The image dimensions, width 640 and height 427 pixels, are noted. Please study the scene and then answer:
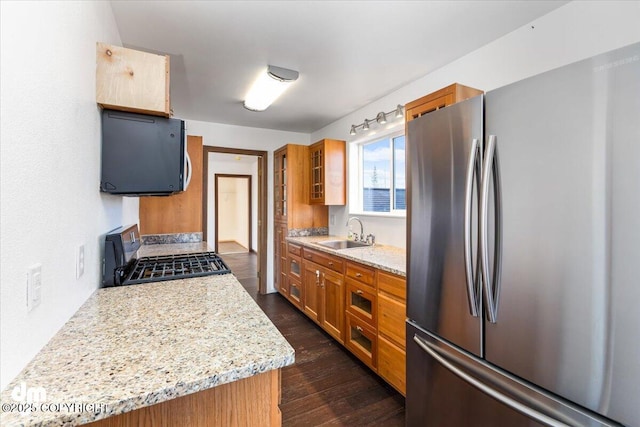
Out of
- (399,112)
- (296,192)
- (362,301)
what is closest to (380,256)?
(362,301)

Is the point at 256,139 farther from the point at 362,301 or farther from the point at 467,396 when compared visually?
the point at 467,396

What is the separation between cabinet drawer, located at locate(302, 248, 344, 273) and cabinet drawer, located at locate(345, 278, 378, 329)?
0.17 meters

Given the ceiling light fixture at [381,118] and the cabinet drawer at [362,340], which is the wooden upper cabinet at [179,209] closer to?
the ceiling light fixture at [381,118]

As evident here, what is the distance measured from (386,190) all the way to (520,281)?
2122 millimetres

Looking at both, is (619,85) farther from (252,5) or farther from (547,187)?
(252,5)

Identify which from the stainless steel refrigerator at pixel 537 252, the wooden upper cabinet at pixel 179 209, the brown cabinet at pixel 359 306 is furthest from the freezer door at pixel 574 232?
the wooden upper cabinet at pixel 179 209

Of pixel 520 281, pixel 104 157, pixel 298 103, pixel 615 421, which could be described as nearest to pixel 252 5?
pixel 104 157

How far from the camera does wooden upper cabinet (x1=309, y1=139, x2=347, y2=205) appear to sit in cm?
351

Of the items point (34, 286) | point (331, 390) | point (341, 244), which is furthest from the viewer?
point (341, 244)

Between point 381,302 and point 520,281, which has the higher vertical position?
point 520,281

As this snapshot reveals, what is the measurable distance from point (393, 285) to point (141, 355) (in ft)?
5.07

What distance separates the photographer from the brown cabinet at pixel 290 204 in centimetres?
384

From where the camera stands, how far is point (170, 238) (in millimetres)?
3002

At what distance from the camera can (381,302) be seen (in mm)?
2078
